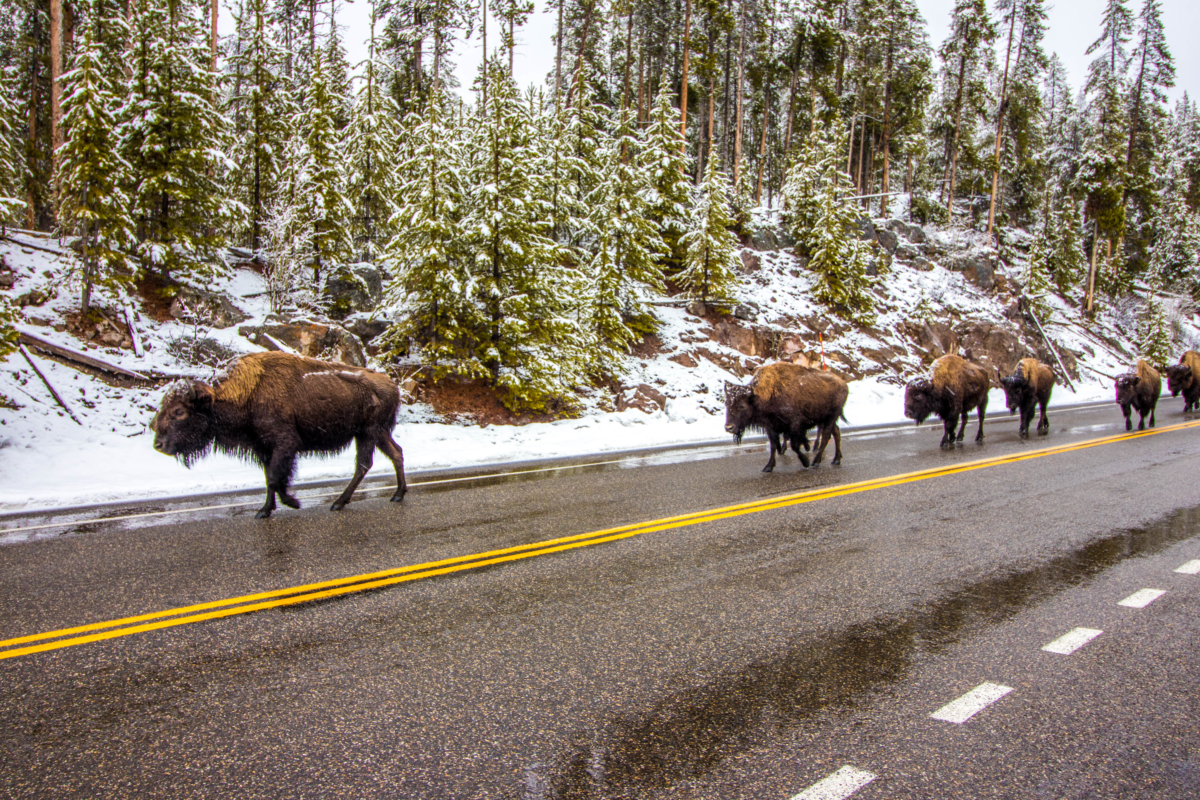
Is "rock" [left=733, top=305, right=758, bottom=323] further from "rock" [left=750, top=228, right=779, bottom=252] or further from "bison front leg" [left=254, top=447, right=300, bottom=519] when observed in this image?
"bison front leg" [left=254, top=447, right=300, bottom=519]

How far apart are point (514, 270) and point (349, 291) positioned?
19.9ft

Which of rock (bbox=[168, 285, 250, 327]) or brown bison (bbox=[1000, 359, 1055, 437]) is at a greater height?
rock (bbox=[168, 285, 250, 327])

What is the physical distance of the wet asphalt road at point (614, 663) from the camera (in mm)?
2697

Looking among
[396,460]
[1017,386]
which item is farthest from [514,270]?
[1017,386]

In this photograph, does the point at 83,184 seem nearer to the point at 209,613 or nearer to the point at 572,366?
the point at 572,366

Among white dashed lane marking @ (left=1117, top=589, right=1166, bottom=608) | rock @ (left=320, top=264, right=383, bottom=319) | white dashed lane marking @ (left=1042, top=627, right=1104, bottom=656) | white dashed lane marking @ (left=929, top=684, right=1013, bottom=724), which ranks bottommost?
→ white dashed lane marking @ (left=929, top=684, right=1013, bottom=724)

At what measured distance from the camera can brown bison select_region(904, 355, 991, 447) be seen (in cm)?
1362

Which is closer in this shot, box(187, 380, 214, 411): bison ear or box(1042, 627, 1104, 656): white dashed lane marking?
box(1042, 627, 1104, 656): white dashed lane marking

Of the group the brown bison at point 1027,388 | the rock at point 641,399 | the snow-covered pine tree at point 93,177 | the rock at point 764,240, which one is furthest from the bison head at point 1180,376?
the snow-covered pine tree at point 93,177

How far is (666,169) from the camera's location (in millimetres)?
25828

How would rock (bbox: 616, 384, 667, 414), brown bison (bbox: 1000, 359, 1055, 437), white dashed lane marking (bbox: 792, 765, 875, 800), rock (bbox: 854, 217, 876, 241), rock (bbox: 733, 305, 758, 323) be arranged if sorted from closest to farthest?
white dashed lane marking (bbox: 792, 765, 875, 800), brown bison (bbox: 1000, 359, 1055, 437), rock (bbox: 616, 384, 667, 414), rock (bbox: 733, 305, 758, 323), rock (bbox: 854, 217, 876, 241)

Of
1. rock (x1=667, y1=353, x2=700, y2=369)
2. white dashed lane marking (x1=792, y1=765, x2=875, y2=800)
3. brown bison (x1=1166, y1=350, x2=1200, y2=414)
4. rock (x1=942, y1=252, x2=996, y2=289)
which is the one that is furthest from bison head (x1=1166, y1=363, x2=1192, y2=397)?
white dashed lane marking (x1=792, y1=765, x2=875, y2=800)

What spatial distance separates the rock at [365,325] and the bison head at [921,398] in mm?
13081

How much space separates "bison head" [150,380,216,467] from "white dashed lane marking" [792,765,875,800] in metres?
7.28
